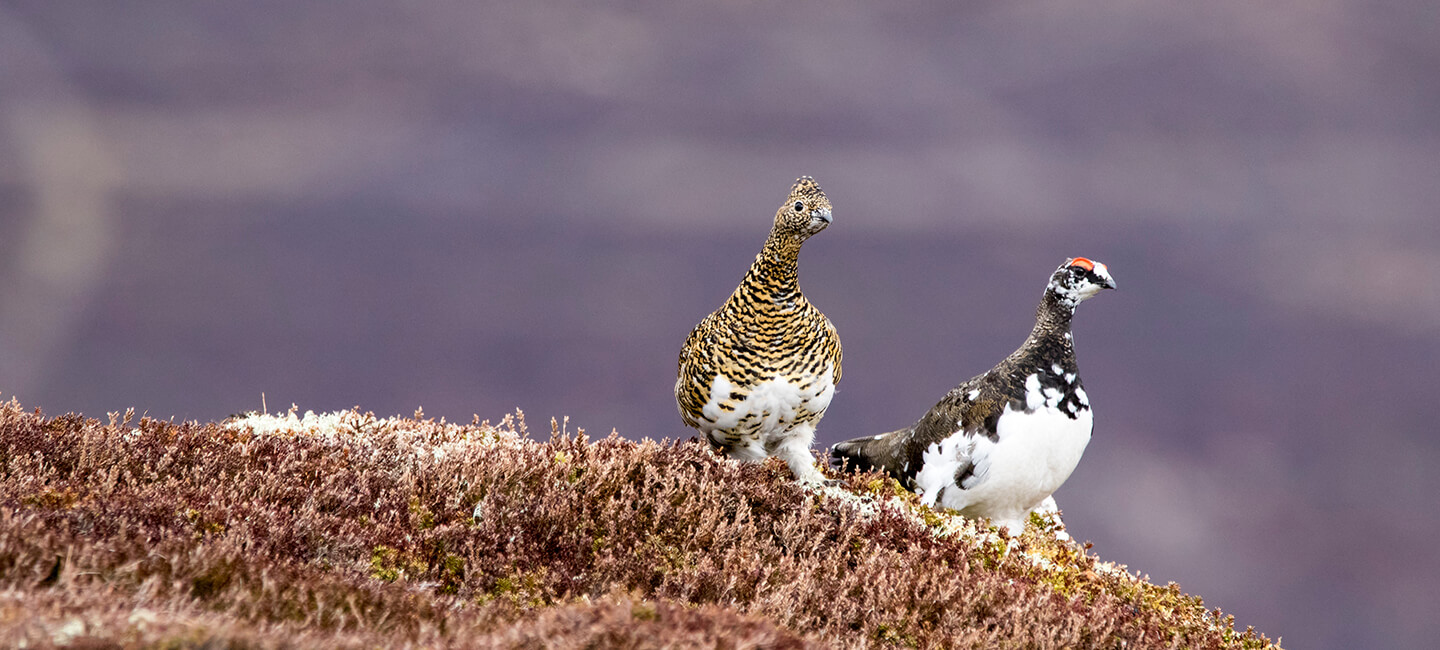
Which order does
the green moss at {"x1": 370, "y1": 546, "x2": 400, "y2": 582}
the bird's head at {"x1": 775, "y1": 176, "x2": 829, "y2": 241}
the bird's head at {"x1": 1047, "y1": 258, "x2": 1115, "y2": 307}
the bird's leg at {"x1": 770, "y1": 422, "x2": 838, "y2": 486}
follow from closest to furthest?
the green moss at {"x1": 370, "y1": 546, "x2": 400, "y2": 582} < the bird's head at {"x1": 775, "y1": 176, "x2": 829, "y2": 241} < the bird's leg at {"x1": 770, "y1": 422, "x2": 838, "y2": 486} < the bird's head at {"x1": 1047, "y1": 258, "x2": 1115, "y2": 307}

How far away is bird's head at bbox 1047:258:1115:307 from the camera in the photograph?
808 centimetres

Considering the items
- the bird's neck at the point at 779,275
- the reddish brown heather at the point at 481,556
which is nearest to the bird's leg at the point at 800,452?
the reddish brown heather at the point at 481,556

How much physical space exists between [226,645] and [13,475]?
10.4 ft

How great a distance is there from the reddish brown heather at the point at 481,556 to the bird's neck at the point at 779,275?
1190 millimetres

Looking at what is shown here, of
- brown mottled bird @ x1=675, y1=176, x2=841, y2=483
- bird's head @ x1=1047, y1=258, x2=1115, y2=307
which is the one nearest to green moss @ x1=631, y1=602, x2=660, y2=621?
brown mottled bird @ x1=675, y1=176, x2=841, y2=483

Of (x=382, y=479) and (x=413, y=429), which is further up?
(x=413, y=429)

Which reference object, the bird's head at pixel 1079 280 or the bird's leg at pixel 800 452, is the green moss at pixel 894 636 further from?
the bird's head at pixel 1079 280

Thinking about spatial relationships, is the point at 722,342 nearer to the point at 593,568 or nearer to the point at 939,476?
the point at 939,476

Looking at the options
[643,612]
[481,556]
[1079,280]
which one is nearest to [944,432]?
[1079,280]

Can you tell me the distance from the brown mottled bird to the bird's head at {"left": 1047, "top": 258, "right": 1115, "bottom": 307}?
6.85ft

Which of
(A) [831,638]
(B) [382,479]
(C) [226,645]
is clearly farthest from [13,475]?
(A) [831,638]

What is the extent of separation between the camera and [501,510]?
5191 millimetres

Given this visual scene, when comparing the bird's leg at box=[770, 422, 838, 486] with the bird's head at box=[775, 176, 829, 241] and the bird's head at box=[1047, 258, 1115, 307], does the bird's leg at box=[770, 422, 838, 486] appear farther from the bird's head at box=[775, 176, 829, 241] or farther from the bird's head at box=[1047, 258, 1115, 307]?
the bird's head at box=[1047, 258, 1115, 307]

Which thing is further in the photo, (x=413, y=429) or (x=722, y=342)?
(x=413, y=429)
